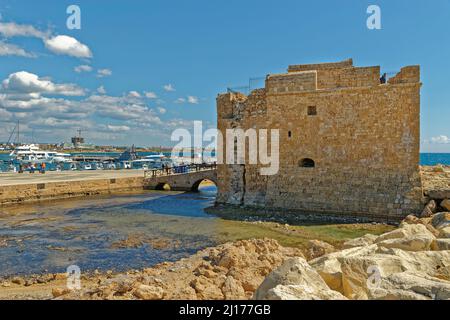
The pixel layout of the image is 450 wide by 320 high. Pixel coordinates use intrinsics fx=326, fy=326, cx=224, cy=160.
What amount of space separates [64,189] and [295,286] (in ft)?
66.9

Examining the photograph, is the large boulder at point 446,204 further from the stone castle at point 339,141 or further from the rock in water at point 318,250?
the rock in water at point 318,250

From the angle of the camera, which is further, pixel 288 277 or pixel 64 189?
pixel 64 189

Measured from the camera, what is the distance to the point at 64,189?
68.3ft

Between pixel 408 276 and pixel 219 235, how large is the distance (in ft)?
24.0

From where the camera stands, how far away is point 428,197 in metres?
11.8

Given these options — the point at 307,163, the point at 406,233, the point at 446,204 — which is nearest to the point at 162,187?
the point at 307,163

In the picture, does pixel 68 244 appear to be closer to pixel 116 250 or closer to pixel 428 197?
pixel 116 250

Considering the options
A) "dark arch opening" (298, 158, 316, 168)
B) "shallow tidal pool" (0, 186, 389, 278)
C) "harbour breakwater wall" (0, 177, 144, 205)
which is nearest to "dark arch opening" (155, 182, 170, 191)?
"harbour breakwater wall" (0, 177, 144, 205)

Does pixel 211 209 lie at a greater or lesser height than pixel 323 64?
lesser

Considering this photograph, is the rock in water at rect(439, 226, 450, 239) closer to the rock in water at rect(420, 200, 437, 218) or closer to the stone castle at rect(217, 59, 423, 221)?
the rock in water at rect(420, 200, 437, 218)

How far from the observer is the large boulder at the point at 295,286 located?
3549 millimetres

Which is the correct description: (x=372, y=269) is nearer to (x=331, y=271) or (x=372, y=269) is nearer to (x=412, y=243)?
(x=331, y=271)
